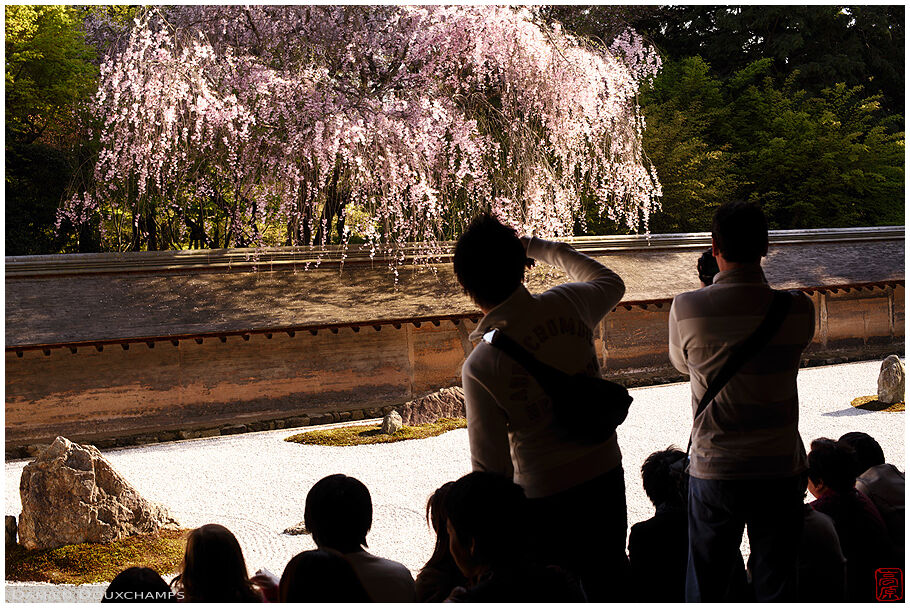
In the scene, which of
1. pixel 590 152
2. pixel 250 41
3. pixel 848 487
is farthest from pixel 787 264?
pixel 848 487

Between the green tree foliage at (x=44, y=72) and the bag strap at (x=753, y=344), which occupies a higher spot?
the green tree foliage at (x=44, y=72)

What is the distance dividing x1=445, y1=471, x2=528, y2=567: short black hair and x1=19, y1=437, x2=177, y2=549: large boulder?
4228 mm

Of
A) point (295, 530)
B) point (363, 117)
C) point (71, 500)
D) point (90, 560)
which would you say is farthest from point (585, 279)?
point (363, 117)

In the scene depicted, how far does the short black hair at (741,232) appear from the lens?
2.30m

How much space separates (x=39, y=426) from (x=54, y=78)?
7.57 m

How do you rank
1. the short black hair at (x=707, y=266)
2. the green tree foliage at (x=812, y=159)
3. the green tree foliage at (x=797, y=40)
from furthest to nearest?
the green tree foliage at (x=797, y=40) → the green tree foliage at (x=812, y=159) → the short black hair at (x=707, y=266)

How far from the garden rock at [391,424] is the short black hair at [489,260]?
6.97 metres

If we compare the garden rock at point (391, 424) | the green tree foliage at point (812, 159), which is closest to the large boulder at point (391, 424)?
the garden rock at point (391, 424)

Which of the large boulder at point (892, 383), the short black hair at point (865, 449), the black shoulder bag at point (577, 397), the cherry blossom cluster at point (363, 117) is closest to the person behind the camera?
the black shoulder bag at point (577, 397)

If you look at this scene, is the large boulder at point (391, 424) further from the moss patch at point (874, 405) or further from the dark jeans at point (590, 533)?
the dark jeans at point (590, 533)

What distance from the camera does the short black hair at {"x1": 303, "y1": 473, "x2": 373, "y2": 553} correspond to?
2.38 m

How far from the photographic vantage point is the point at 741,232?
2.32m

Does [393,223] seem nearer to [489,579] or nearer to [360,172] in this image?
[360,172]

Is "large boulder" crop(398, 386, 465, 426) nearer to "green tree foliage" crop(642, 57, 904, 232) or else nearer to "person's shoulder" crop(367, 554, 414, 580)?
"person's shoulder" crop(367, 554, 414, 580)
